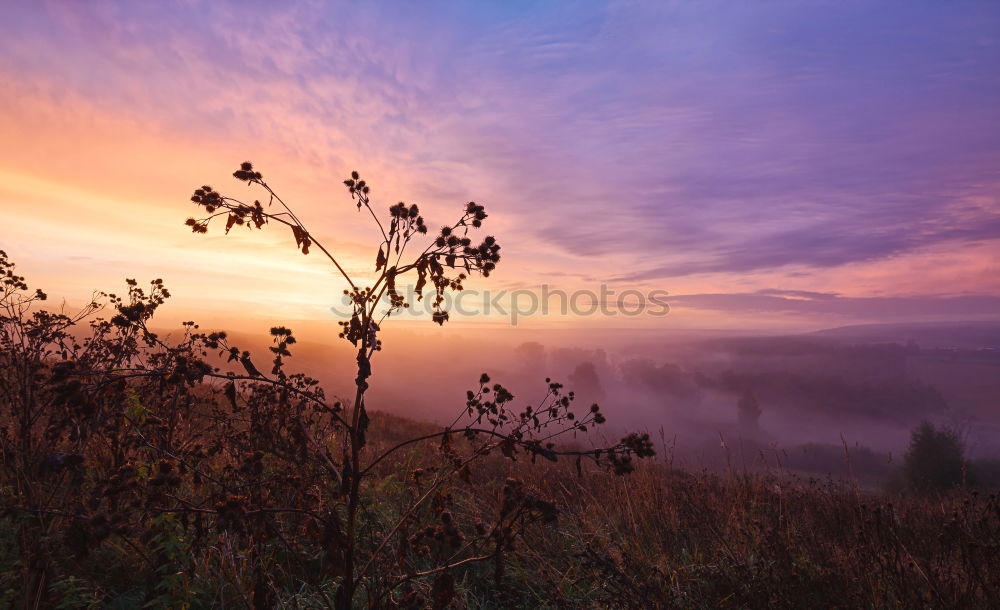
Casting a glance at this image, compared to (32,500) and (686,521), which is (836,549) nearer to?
(686,521)

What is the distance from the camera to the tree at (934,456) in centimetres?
3859

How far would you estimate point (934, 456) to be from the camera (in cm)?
4009

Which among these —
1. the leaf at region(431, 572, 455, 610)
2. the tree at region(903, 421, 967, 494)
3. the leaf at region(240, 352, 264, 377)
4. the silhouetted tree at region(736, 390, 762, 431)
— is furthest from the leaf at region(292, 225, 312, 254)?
the silhouetted tree at region(736, 390, 762, 431)

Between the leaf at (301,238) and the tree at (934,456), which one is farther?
the tree at (934,456)

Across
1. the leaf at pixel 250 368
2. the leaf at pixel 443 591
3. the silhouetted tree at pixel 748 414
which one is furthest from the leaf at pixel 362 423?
the silhouetted tree at pixel 748 414

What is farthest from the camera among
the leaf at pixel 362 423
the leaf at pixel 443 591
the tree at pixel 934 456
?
the tree at pixel 934 456

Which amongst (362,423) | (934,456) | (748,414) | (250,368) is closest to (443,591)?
(362,423)

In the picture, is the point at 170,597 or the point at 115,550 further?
the point at 115,550

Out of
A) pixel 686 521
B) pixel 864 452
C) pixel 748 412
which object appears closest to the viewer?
pixel 686 521

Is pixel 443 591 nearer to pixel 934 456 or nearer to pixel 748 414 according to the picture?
pixel 934 456

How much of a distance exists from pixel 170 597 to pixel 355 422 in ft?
7.69

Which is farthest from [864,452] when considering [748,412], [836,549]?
[836,549]

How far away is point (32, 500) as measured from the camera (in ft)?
11.2

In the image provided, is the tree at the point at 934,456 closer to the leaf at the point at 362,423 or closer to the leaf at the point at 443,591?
the leaf at the point at 443,591
